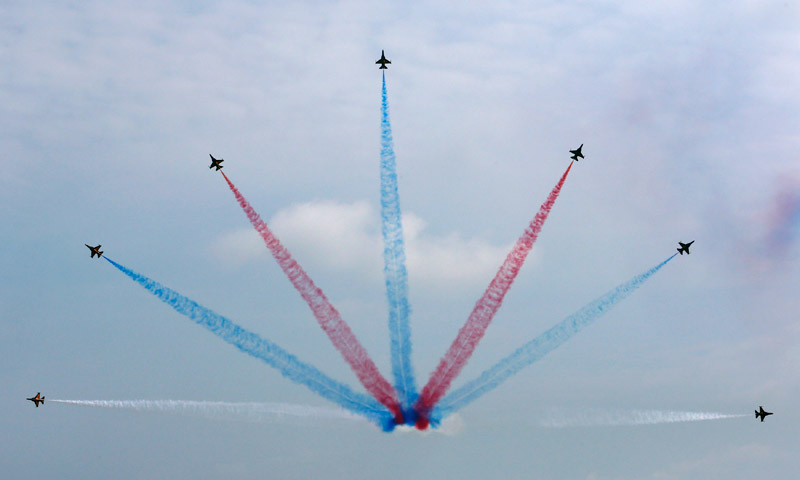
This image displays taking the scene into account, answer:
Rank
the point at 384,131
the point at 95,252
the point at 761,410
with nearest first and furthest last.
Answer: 1. the point at 384,131
2. the point at 95,252
3. the point at 761,410

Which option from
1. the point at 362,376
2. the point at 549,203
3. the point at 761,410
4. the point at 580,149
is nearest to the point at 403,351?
the point at 362,376

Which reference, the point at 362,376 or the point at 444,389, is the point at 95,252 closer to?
the point at 362,376

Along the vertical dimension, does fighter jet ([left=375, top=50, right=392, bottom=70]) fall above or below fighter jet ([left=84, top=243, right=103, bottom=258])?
above

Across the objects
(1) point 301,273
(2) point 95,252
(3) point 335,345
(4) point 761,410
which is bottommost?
(4) point 761,410

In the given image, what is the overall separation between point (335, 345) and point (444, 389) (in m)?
14.2

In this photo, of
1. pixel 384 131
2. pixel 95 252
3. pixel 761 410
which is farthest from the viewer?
pixel 761 410

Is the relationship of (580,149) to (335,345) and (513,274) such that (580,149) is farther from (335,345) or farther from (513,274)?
(335,345)

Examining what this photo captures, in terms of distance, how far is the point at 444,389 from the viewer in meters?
119

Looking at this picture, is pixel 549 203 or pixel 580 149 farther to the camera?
pixel 580 149

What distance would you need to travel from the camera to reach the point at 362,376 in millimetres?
117250

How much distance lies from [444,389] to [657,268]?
28.4m

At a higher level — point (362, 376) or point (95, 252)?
point (95, 252)

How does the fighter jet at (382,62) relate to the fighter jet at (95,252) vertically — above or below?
above

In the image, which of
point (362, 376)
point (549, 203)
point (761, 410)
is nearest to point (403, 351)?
point (362, 376)
